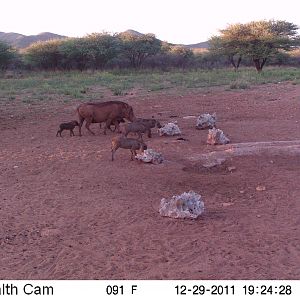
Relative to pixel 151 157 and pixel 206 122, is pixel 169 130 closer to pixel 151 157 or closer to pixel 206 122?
pixel 206 122

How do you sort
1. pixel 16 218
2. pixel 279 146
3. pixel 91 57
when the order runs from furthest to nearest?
1. pixel 91 57
2. pixel 279 146
3. pixel 16 218

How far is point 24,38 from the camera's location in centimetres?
10338

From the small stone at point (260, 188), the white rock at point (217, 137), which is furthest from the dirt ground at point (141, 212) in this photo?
the white rock at point (217, 137)

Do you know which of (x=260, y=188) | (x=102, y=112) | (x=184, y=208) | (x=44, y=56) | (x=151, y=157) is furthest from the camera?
(x=44, y=56)

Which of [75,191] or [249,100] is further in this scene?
[249,100]

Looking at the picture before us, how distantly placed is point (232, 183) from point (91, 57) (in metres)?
40.6

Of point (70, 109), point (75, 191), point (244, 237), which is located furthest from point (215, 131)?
point (70, 109)

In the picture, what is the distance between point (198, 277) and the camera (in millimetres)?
5109

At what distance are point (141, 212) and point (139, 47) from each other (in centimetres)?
4479

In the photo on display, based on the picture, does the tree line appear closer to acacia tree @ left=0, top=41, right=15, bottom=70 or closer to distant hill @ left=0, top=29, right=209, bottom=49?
acacia tree @ left=0, top=41, right=15, bottom=70

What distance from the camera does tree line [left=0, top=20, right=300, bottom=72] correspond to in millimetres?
43500

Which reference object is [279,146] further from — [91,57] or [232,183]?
[91,57]

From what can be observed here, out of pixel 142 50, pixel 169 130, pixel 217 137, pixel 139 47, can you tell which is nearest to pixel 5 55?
pixel 139 47

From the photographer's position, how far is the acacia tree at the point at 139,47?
50.8 metres
